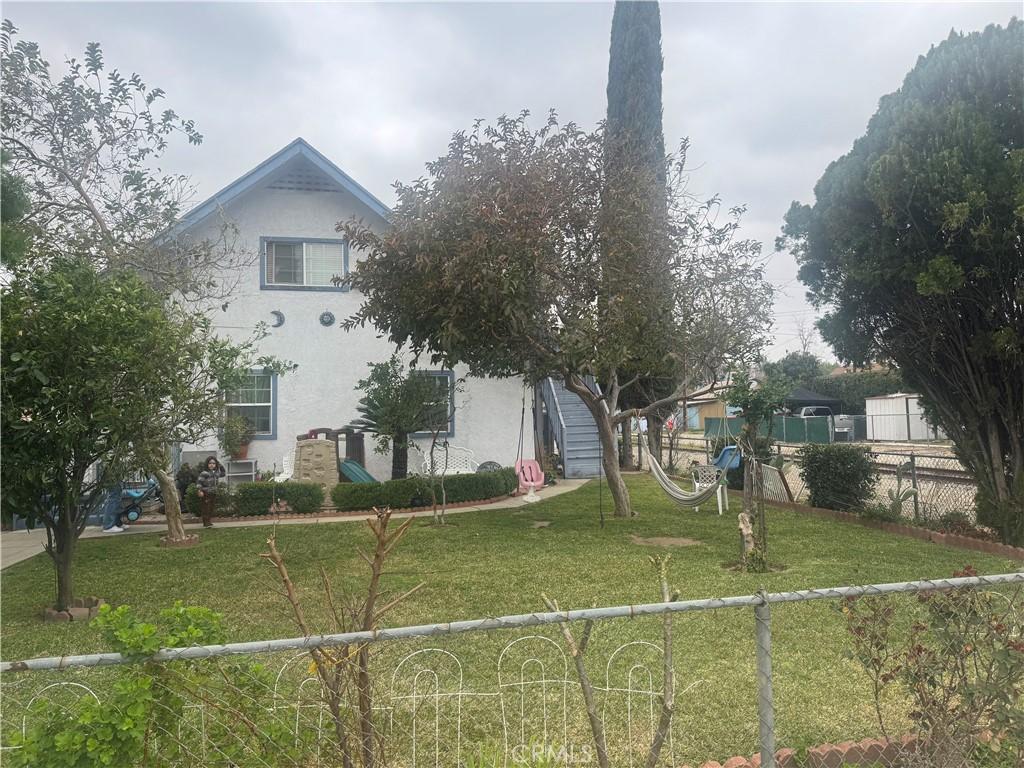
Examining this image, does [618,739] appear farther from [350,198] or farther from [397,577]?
[350,198]

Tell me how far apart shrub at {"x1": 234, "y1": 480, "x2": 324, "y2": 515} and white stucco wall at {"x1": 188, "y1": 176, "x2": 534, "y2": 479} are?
2.22 meters

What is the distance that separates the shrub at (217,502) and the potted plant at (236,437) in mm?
841

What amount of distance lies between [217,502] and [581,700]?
9.72 metres

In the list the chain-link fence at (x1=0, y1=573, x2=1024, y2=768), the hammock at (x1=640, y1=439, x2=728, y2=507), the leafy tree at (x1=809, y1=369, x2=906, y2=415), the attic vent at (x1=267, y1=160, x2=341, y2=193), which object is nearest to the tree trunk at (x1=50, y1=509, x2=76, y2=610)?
the chain-link fence at (x1=0, y1=573, x2=1024, y2=768)

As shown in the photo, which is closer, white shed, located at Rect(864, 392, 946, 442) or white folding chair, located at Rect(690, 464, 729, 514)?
white folding chair, located at Rect(690, 464, 729, 514)

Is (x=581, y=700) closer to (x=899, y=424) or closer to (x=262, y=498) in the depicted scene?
(x=262, y=498)

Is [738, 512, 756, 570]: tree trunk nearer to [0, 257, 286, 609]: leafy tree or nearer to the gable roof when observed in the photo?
[0, 257, 286, 609]: leafy tree

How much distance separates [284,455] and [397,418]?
12.2 ft

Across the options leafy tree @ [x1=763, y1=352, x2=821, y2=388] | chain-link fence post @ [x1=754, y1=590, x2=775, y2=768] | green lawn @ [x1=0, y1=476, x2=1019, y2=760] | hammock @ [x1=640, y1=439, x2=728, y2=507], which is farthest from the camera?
leafy tree @ [x1=763, y1=352, x2=821, y2=388]

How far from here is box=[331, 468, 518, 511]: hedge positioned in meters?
12.2

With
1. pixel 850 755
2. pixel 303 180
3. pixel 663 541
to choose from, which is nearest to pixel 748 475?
pixel 663 541

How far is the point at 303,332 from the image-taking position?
14.1 metres

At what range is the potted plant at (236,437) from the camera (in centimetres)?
1071

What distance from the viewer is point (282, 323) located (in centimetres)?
1398
